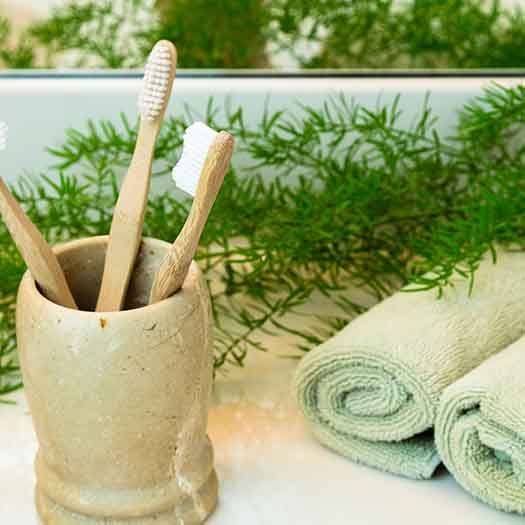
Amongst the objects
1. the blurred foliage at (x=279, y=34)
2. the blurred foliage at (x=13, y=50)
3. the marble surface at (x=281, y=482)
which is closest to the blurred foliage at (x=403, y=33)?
the blurred foliage at (x=279, y=34)

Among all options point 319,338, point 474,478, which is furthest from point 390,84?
point 474,478

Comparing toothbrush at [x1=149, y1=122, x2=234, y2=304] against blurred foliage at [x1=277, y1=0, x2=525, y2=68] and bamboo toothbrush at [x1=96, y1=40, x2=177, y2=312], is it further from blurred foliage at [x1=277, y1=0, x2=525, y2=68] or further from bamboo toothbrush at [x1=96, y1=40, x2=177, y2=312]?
blurred foliage at [x1=277, y1=0, x2=525, y2=68]

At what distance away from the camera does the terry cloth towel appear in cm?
46

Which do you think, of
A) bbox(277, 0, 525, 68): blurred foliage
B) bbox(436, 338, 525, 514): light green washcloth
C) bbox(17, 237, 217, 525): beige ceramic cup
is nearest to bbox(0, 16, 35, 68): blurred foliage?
bbox(277, 0, 525, 68): blurred foliage

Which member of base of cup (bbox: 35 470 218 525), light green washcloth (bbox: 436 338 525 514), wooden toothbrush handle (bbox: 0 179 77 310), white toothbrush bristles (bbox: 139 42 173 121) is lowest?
base of cup (bbox: 35 470 218 525)

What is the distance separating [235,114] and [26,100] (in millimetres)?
136

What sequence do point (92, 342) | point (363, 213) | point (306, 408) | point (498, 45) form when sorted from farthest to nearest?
point (498, 45), point (363, 213), point (306, 408), point (92, 342)

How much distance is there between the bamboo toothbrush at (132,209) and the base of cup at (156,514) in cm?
9

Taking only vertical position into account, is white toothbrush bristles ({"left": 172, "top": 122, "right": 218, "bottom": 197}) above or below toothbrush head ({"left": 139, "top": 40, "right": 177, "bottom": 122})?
below

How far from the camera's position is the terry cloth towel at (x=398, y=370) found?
461mm

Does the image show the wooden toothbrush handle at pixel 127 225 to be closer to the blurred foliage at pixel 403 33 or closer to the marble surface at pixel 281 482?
the marble surface at pixel 281 482

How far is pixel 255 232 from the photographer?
0.60 meters

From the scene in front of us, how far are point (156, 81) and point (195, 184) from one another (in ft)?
0.16

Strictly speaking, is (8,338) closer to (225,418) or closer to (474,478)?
(225,418)
